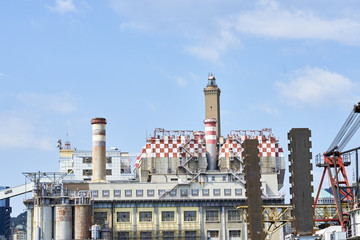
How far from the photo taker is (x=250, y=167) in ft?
249

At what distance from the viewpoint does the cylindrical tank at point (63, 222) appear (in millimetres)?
152375

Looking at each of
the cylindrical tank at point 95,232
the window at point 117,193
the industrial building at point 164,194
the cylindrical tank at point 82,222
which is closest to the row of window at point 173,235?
the industrial building at point 164,194

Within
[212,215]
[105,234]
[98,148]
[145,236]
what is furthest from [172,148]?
[105,234]

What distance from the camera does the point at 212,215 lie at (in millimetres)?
165125

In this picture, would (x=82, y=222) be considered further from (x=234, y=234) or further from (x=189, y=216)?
(x=234, y=234)

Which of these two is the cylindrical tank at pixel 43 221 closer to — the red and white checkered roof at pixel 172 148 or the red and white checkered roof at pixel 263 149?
the red and white checkered roof at pixel 172 148

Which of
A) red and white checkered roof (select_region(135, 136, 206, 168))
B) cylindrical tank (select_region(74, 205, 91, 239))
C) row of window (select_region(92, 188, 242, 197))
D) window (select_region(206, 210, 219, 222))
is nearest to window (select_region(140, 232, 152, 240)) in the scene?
row of window (select_region(92, 188, 242, 197))

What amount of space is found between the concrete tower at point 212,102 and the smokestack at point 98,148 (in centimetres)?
2941

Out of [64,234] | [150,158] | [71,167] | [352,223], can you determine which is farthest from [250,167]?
[71,167]

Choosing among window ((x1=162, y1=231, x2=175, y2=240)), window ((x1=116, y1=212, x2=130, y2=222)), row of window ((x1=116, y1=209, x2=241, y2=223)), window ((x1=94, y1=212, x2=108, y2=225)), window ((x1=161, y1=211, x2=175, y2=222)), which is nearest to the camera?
window ((x1=94, y1=212, x2=108, y2=225))

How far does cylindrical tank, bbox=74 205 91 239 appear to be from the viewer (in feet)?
498

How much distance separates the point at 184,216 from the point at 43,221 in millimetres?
28626

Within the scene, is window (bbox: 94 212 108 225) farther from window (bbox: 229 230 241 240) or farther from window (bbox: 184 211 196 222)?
window (bbox: 229 230 241 240)

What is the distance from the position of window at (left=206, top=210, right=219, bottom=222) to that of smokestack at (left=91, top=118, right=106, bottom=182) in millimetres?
22199
